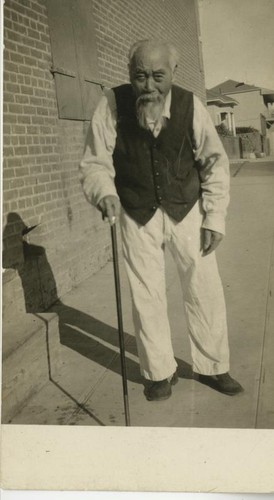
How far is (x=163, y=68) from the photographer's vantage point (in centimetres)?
235

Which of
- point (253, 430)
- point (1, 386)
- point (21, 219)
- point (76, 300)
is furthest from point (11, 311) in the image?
point (253, 430)

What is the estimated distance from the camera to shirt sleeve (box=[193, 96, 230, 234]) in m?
2.47

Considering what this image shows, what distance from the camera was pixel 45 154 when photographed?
406cm

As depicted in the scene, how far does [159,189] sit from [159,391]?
3.71 ft

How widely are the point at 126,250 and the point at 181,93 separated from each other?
86 cm

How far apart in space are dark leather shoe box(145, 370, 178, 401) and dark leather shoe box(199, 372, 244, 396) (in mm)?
238

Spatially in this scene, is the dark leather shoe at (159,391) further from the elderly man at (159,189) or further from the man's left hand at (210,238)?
the man's left hand at (210,238)

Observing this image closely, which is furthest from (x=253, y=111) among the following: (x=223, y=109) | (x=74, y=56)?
(x=223, y=109)

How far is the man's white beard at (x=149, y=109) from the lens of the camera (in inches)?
94.7

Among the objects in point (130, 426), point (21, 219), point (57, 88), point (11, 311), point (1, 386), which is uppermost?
point (57, 88)

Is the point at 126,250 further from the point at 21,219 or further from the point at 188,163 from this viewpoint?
the point at 21,219

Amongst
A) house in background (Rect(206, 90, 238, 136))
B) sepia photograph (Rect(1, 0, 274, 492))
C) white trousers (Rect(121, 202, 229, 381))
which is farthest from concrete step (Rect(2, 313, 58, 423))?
house in background (Rect(206, 90, 238, 136))

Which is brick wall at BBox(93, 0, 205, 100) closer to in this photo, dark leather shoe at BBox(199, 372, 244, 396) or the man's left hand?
the man's left hand

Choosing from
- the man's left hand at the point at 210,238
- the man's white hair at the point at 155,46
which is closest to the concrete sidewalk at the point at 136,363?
the man's left hand at the point at 210,238
